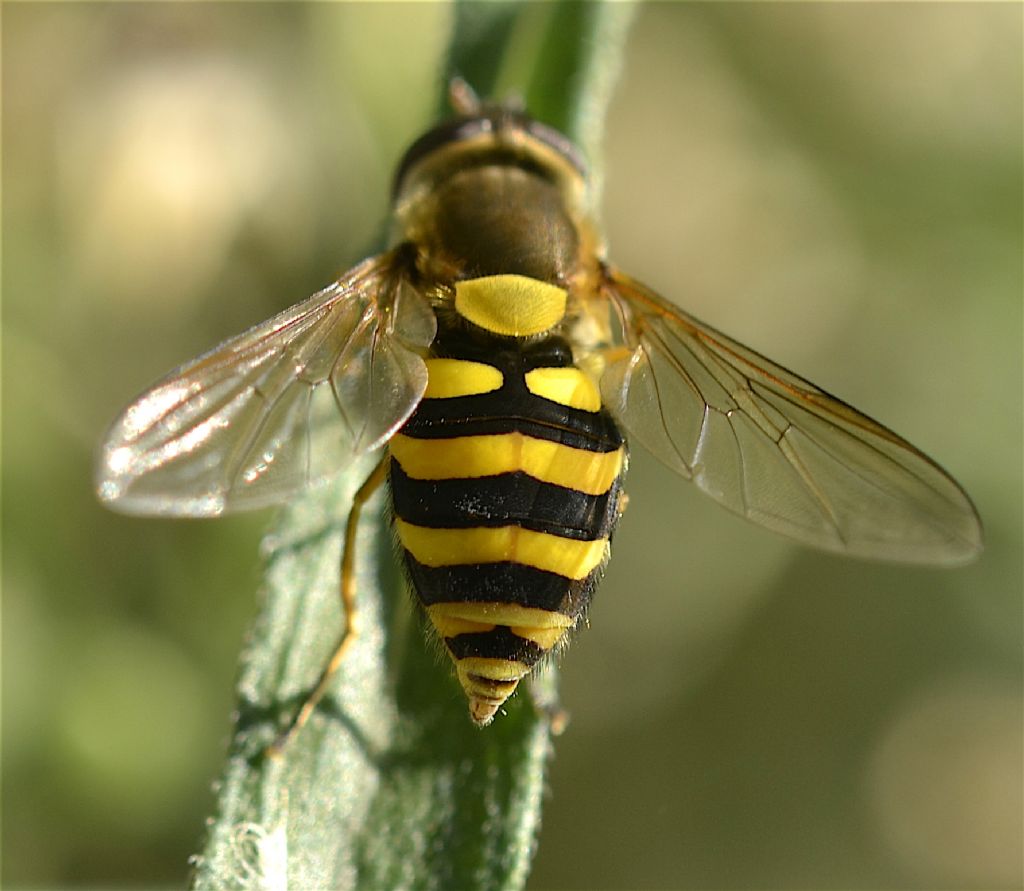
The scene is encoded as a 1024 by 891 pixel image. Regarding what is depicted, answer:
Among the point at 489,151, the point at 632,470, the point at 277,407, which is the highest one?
the point at 632,470

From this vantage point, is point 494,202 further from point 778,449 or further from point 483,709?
point 483,709

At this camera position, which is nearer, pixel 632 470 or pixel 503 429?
pixel 503 429

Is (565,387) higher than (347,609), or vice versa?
(565,387)

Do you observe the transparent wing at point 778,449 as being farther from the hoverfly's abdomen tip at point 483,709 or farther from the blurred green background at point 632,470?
the blurred green background at point 632,470

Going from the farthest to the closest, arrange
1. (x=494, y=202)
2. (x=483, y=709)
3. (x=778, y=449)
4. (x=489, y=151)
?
(x=489, y=151), (x=494, y=202), (x=778, y=449), (x=483, y=709)

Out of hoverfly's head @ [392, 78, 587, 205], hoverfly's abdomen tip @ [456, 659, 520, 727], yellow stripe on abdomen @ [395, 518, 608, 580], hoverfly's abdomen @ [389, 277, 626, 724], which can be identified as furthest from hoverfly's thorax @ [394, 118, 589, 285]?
hoverfly's abdomen tip @ [456, 659, 520, 727]

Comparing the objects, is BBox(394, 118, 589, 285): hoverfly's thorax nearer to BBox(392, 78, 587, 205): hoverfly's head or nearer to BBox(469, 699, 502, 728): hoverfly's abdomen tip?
BBox(392, 78, 587, 205): hoverfly's head

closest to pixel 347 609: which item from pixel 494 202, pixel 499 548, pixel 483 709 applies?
pixel 483 709
